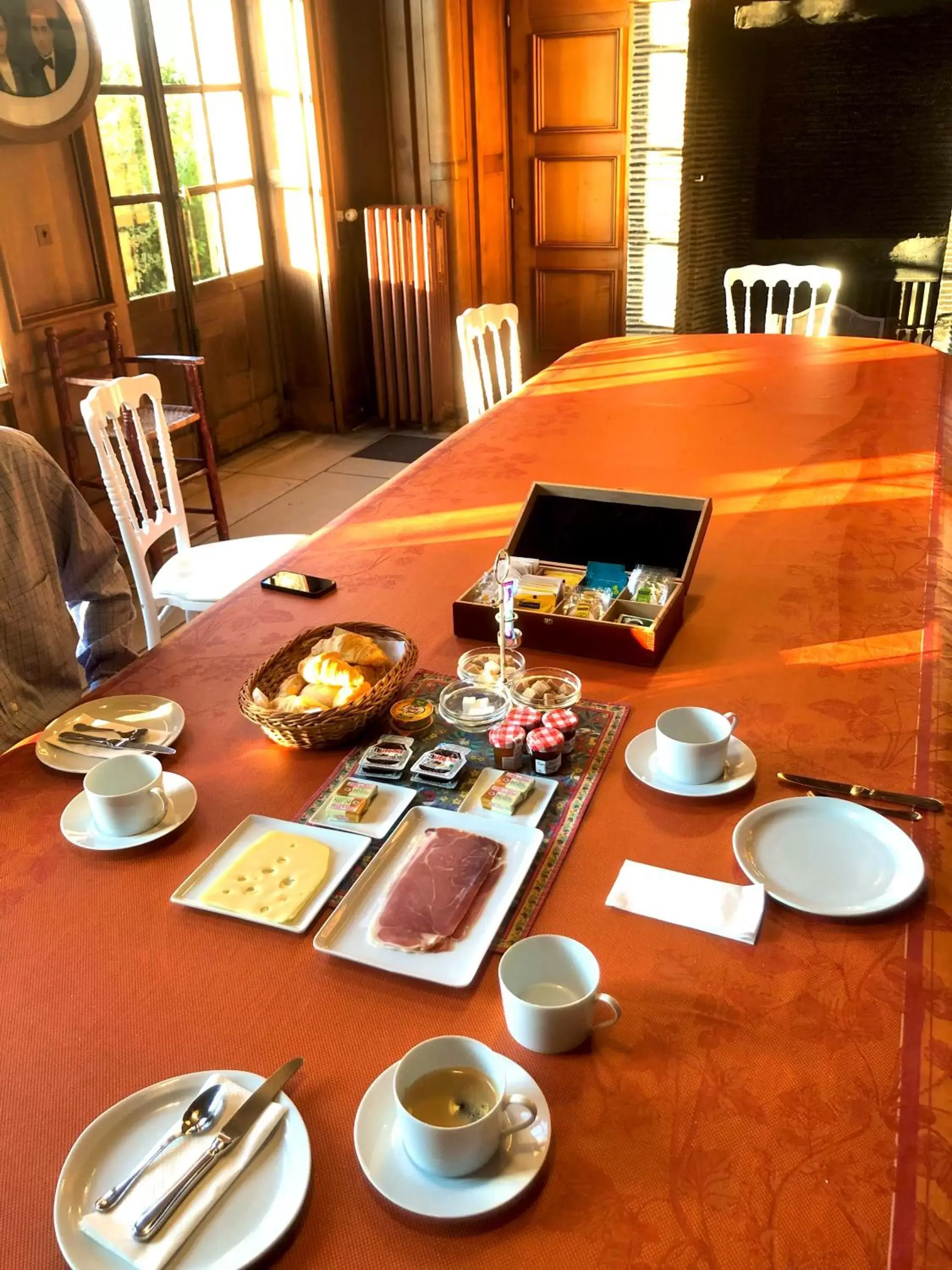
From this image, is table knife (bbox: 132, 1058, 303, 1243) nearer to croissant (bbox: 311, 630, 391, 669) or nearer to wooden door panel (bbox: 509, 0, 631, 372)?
croissant (bbox: 311, 630, 391, 669)

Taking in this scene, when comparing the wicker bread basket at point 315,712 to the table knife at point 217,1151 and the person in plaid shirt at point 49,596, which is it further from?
Answer: the person in plaid shirt at point 49,596

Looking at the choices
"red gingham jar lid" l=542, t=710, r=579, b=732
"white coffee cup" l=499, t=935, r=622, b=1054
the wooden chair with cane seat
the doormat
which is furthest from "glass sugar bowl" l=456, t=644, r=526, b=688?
the doormat

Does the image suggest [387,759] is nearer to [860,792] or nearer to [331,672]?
[331,672]

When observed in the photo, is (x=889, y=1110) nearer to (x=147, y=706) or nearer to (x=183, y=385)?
(x=147, y=706)

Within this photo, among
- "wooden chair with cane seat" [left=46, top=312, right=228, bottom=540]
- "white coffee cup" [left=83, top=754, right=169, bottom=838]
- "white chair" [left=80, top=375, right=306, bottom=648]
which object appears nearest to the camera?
"white coffee cup" [left=83, top=754, right=169, bottom=838]

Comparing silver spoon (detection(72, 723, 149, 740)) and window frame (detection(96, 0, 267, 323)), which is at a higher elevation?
window frame (detection(96, 0, 267, 323))

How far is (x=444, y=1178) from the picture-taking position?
0.75 m

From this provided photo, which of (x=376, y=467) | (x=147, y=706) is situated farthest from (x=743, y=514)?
(x=376, y=467)

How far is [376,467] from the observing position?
14.7 feet

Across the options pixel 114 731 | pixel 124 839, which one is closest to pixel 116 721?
pixel 114 731

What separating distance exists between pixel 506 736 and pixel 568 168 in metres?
4.33

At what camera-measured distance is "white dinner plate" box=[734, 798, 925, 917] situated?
0.99 meters

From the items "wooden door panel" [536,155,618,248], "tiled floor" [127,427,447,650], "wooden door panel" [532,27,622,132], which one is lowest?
"tiled floor" [127,427,447,650]

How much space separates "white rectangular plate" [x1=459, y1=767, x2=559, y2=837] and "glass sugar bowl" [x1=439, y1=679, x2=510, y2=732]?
96mm
